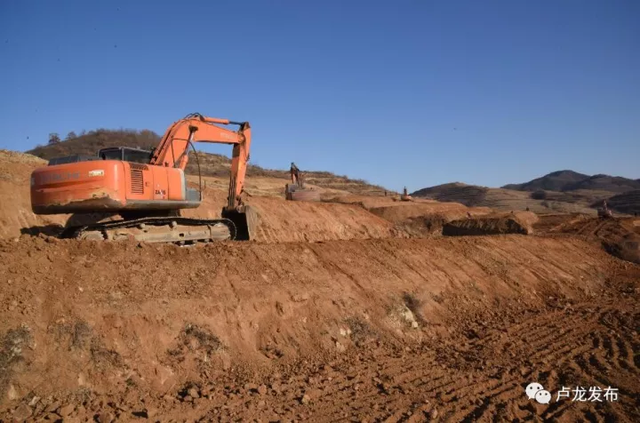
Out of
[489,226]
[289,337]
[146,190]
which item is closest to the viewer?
[289,337]

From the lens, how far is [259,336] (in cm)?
657

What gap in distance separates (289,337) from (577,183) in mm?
92663

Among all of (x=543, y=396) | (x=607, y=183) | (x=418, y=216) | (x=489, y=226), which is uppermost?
(x=607, y=183)

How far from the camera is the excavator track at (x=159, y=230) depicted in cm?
891

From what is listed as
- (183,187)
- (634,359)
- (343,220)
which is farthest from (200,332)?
(343,220)

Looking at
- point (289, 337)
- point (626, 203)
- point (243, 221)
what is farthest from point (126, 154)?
point (626, 203)

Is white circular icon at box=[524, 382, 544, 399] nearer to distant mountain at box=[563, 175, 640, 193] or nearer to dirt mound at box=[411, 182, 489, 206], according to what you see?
dirt mound at box=[411, 182, 489, 206]

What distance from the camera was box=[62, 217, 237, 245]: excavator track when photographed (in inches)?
351

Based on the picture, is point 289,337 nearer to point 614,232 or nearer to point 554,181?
point 614,232

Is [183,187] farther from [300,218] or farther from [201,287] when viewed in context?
[300,218]

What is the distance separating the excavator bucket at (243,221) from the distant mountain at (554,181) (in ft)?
294

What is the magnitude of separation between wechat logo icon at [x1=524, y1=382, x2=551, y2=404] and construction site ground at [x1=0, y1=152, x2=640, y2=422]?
9 centimetres

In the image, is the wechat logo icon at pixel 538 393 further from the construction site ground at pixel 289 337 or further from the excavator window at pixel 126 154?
the excavator window at pixel 126 154

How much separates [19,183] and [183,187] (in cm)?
754
